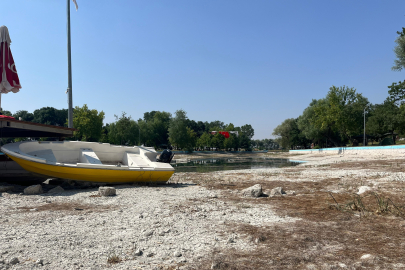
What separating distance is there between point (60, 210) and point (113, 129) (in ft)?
193

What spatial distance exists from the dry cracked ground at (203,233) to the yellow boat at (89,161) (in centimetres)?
228

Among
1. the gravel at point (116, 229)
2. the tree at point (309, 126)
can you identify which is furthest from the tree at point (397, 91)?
the gravel at point (116, 229)

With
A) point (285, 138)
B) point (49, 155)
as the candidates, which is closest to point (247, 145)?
point (285, 138)

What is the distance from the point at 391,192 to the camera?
311 inches

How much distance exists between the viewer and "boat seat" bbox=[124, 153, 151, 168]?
11997mm

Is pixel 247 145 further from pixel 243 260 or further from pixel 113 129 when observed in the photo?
pixel 243 260

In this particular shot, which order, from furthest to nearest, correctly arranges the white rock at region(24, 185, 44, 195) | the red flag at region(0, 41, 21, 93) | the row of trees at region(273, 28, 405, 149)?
the row of trees at region(273, 28, 405, 149) → the red flag at region(0, 41, 21, 93) → the white rock at region(24, 185, 44, 195)

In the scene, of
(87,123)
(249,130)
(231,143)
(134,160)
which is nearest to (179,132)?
(231,143)

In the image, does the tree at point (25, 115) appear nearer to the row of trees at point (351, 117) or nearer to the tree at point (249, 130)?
the row of trees at point (351, 117)

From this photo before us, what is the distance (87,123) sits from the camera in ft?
176

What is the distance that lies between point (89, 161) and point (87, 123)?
46.4 m

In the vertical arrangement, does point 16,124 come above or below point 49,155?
above

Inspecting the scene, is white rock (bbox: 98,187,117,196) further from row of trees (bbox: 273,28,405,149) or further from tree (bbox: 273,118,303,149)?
tree (bbox: 273,118,303,149)

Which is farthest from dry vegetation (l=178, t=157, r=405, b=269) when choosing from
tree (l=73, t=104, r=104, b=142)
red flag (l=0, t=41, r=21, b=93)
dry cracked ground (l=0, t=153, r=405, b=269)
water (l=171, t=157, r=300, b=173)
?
tree (l=73, t=104, r=104, b=142)
